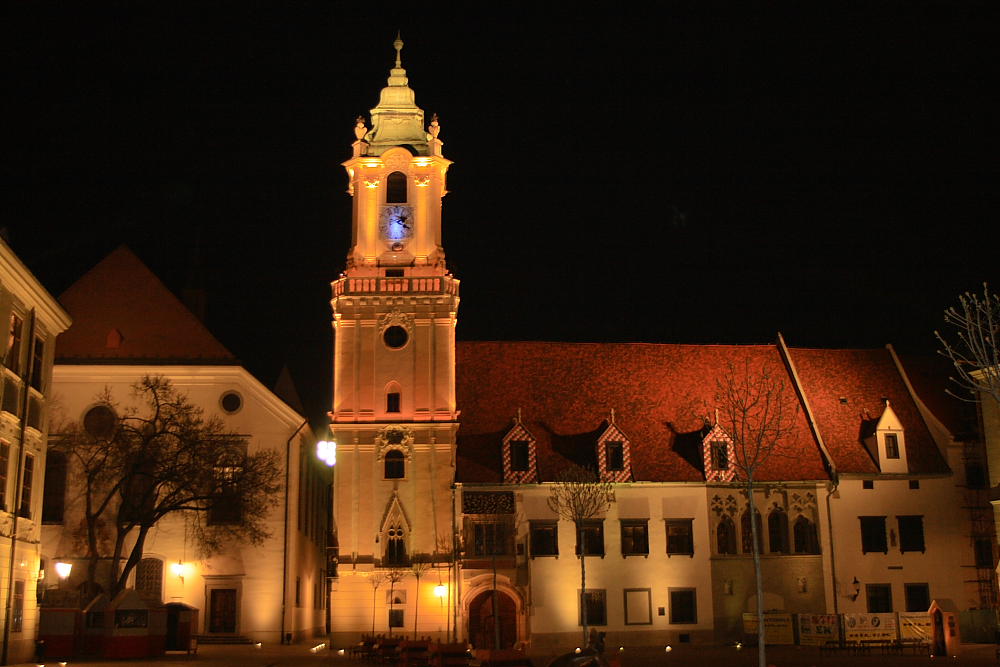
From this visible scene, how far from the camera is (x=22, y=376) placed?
3703 cm

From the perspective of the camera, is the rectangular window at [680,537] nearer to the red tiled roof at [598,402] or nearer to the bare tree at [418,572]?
the red tiled roof at [598,402]

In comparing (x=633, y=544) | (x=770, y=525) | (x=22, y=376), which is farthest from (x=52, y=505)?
(x=770, y=525)

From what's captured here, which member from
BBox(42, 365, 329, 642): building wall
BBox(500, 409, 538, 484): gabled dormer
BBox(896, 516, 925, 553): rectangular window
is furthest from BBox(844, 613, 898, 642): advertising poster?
BBox(42, 365, 329, 642): building wall

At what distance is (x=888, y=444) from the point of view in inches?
2207

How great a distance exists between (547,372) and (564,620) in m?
12.5

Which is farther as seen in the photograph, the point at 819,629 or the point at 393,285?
the point at 393,285

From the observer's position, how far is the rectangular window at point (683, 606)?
2088 inches

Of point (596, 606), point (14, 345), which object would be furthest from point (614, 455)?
point (14, 345)

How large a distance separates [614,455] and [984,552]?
56.8 feet

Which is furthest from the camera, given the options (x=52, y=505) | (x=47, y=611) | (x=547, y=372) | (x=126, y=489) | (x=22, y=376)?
(x=547, y=372)

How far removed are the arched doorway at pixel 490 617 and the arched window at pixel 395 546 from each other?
3.67 m

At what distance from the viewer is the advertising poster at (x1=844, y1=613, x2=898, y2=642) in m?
44.7

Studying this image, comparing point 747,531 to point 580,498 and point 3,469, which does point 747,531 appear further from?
point 3,469

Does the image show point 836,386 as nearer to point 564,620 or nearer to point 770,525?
point 770,525
